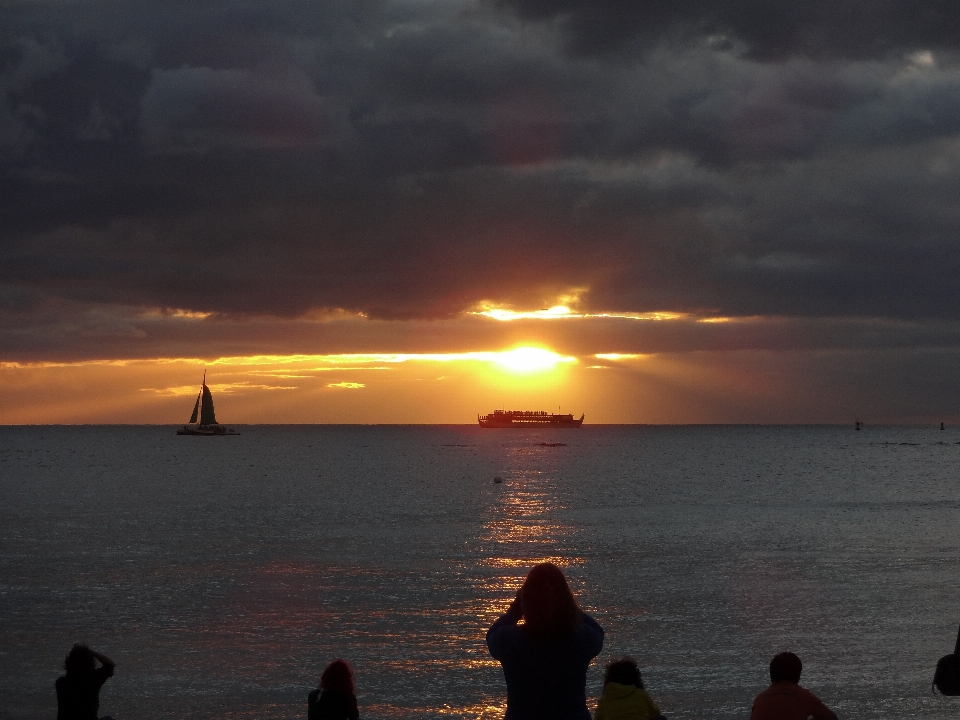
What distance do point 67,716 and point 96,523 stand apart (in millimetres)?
56653

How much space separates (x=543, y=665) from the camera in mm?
7301

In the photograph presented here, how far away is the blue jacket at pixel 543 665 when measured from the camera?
7246 mm

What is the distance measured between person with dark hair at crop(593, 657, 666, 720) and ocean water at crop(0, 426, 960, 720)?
989cm

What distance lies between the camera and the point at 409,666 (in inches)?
931

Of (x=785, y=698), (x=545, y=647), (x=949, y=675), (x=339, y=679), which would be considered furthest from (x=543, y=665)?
(x=339, y=679)

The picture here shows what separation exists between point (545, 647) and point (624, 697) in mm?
3975

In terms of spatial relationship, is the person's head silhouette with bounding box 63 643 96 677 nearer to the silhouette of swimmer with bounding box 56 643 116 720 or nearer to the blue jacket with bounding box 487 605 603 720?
the silhouette of swimmer with bounding box 56 643 116 720

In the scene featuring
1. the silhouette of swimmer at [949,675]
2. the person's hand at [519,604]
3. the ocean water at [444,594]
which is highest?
the person's hand at [519,604]

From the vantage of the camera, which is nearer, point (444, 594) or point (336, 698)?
point (336, 698)

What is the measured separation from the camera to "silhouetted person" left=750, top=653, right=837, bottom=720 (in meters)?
10.3

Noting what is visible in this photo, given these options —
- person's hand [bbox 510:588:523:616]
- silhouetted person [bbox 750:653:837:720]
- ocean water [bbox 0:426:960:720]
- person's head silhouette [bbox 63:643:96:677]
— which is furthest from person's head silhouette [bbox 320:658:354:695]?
ocean water [bbox 0:426:960:720]

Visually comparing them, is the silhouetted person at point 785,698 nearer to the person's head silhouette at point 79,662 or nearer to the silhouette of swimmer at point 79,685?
the silhouette of swimmer at point 79,685

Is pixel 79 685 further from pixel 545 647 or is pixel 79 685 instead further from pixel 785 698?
pixel 785 698

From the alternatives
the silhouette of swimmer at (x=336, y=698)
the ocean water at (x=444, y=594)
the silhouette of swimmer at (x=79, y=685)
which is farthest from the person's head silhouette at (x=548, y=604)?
the ocean water at (x=444, y=594)
